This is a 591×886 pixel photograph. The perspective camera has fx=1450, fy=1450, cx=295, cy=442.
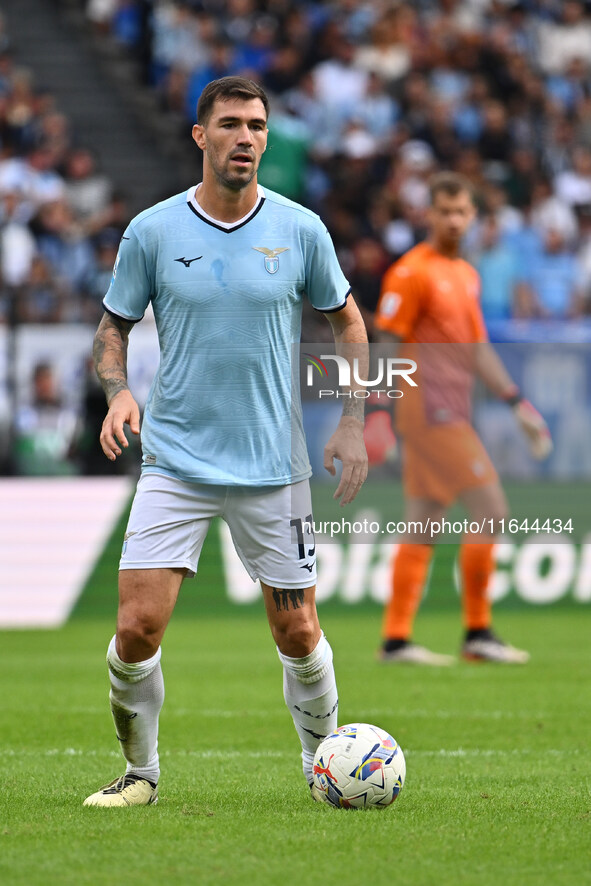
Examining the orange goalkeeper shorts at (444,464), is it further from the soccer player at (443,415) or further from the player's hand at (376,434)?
the player's hand at (376,434)

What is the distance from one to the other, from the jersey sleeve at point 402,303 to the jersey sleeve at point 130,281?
4.14m

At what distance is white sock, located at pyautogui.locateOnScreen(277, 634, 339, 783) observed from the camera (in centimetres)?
512

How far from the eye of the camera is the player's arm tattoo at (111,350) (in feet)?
16.4

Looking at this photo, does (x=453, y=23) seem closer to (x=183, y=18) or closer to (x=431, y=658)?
(x=183, y=18)

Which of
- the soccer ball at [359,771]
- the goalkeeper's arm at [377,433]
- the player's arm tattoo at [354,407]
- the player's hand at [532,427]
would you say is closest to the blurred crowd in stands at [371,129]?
the player's hand at [532,427]

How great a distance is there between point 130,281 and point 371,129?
13988mm

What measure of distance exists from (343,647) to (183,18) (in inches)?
455

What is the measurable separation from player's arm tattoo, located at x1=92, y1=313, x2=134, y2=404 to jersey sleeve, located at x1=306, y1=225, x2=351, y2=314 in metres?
0.66

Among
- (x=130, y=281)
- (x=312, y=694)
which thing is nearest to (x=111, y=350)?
(x=130, y=281)

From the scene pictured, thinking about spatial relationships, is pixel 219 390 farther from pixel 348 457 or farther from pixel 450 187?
pixel 450 187

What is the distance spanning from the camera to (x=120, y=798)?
500 cm

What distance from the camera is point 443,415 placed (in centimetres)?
911

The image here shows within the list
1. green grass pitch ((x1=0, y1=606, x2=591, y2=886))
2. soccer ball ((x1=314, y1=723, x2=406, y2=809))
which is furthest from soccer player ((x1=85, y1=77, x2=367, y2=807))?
green grass pitch ((x1=0, y1=606, x2=591, y2=886))

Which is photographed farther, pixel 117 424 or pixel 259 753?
pixel 259 753
